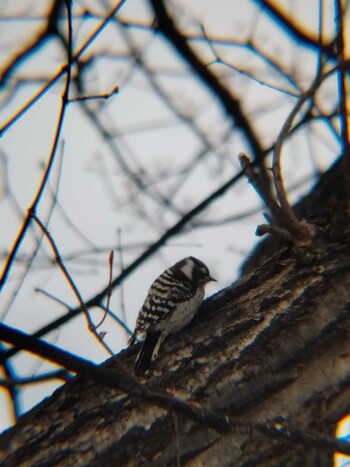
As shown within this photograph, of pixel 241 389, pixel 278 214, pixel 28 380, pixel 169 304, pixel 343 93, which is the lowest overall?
pixel 241 389

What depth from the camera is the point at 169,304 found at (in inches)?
163

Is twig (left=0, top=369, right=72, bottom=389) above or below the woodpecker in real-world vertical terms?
below

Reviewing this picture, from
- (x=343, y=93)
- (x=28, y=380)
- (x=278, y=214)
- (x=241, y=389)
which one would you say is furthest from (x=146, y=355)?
(x=343, y=93)

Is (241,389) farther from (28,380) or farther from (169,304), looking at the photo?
(169,304)

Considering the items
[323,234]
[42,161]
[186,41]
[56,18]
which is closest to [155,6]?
[186,41]

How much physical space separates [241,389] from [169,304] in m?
1.95

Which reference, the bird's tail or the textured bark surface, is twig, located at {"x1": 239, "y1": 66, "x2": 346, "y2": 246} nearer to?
the textured bark surface

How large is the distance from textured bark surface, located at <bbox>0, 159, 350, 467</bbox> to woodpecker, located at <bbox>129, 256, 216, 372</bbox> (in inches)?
13.0

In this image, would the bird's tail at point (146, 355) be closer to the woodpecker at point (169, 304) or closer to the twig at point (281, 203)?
the woodpecker at point (169, 304)

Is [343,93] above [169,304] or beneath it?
beneath

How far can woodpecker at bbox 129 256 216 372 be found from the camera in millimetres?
2910

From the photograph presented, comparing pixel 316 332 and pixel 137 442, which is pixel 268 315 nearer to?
pixel 316 332

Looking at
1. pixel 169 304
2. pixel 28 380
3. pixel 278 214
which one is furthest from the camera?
pixel 169 304

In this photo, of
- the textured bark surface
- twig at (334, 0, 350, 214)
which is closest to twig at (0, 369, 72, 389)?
the textured bark surface
